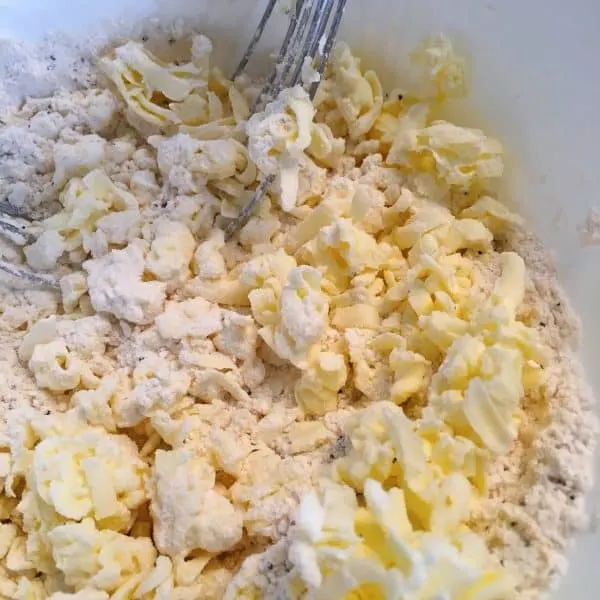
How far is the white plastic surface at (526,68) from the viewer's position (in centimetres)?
80

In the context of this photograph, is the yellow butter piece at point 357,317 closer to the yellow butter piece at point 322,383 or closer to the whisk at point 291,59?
the yellow butter piece at point 322,383

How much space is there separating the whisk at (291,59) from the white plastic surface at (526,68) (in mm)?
73

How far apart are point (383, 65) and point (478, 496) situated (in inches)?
22.5

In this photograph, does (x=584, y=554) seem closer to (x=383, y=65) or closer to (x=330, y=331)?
(x=330, y=331)

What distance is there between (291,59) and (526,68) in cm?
29

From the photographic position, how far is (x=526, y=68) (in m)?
0.86

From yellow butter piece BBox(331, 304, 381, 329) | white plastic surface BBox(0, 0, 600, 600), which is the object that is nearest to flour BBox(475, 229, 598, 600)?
white plastic surface BBox(0, 0, 600, 600)

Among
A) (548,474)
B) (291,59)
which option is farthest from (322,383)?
(291,59)

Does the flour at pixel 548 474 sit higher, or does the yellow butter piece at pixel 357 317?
the flour at pixel 548 474

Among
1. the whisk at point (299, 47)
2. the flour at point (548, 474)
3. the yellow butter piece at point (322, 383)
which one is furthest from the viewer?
the whisk at point (299, 47)

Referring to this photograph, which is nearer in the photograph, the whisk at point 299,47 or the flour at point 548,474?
the flour at point 548,474

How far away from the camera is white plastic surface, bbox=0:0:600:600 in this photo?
80 centimetres

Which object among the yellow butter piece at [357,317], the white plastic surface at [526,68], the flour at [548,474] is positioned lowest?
the yellow butter piece at [357,317]

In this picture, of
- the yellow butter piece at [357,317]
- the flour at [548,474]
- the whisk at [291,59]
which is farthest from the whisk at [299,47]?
the flour at [548,474]
